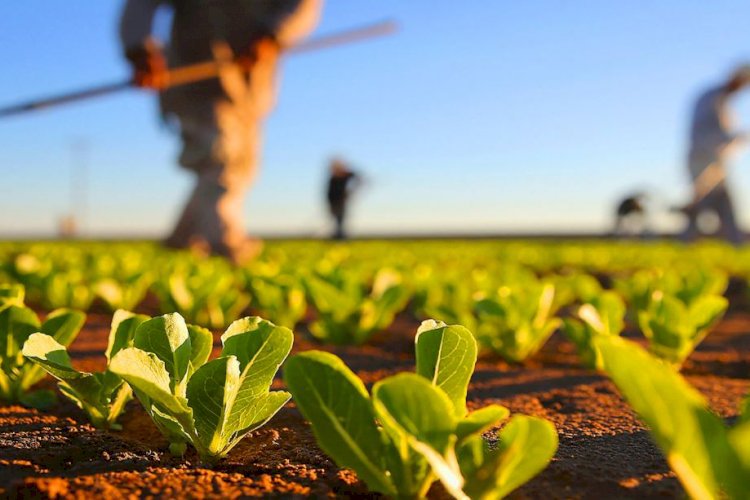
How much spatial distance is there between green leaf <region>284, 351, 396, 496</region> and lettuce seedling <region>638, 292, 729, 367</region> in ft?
4.56

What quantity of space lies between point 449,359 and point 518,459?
21 centimetres

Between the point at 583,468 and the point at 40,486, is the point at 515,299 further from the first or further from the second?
the point at 40,486

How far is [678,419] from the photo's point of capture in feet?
2.16

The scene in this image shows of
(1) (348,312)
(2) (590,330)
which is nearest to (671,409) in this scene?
(2) (590,330)

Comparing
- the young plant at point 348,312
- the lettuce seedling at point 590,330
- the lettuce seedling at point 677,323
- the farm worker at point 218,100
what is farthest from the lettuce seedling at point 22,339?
the farm worker at point 218,100

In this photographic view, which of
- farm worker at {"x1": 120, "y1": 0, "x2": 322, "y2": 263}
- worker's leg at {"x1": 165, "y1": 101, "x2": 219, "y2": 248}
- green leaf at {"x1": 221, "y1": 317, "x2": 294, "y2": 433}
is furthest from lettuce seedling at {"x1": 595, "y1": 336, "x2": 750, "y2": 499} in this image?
worker's leg at {"x1": 165, "y1": 101, "x2": 219, "y2": 248}

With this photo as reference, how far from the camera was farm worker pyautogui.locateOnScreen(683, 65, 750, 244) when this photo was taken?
1273cm

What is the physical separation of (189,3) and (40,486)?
784 centimetres

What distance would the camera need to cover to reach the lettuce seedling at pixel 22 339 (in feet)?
4.48

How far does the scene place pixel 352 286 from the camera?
264 cm

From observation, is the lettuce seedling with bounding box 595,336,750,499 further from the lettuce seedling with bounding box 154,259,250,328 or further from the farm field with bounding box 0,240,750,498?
the lettuce seedling with bounding box 154,259,250,328

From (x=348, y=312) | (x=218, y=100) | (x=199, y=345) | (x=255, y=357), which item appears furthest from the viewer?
(x=218, y=100)

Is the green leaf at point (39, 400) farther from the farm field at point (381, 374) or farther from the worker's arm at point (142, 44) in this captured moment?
the worker's arm at point (142, 44)

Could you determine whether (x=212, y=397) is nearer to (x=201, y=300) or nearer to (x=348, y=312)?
(x=348, y=312)
